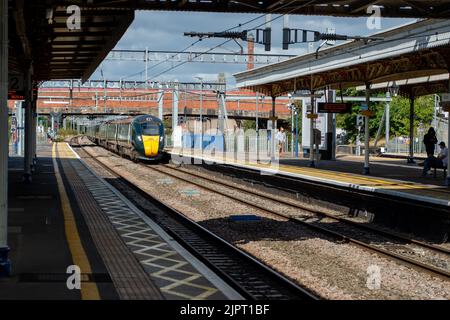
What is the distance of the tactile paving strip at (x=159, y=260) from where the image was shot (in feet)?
27.3

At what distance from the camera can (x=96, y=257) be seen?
1017cm

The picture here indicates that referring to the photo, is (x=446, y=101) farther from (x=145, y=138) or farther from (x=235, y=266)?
(x=145, y=138)

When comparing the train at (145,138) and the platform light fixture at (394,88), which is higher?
the platform light fixture at (394,88)

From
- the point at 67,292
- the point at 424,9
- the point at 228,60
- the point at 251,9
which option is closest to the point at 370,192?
the point at 424,9

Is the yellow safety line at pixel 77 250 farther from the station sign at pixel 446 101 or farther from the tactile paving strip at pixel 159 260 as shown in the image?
the station sign at pixel 446 101

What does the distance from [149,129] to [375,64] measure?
692 inches

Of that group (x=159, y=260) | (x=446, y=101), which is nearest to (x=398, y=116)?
(x=446, y=101)

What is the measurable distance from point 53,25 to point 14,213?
4591mm

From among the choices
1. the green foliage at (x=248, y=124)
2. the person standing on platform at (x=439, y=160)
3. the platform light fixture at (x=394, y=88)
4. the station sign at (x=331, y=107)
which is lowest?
the person standing on platform at (x=439, y=160)

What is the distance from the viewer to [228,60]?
175ft

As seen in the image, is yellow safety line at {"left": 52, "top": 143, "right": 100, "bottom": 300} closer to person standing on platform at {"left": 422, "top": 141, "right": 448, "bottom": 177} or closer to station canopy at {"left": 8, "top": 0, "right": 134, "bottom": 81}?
station canopy at {"left": 8, "top": 0, "right": 134, "bottom": 81}

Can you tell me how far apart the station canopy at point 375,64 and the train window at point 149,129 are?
19.2 feet

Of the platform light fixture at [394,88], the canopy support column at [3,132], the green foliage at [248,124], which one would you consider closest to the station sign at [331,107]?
the platform light fixture at [394,88]
